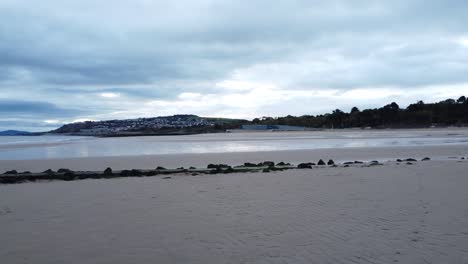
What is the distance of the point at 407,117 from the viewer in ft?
330

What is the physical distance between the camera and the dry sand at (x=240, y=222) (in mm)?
4582

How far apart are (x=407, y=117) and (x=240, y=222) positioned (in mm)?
106642

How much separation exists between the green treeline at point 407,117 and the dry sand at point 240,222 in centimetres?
9458

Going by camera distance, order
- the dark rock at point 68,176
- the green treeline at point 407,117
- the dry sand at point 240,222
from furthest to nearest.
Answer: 1. the green treeline at point 407,117
2. the dark rock at point 68,176
3. the dry sand at point 240,222

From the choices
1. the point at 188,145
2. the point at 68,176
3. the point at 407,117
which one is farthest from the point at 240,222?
the point at 407,117

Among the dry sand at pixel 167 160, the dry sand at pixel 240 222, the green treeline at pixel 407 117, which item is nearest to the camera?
the dry sand at pixel 240 222

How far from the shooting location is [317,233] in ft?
17.6

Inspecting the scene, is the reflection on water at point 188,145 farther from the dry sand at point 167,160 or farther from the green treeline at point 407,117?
the green treeline at point 407,117

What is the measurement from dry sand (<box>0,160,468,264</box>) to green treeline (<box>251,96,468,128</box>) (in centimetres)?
9458

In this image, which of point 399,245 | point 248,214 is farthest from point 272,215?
point 399,245

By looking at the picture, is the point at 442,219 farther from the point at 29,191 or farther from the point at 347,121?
the point at 347,121

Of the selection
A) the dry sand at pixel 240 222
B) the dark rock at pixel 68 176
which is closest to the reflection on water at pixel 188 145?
the dark rock at pixel 68 176

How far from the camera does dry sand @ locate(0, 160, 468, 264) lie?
4.58 m

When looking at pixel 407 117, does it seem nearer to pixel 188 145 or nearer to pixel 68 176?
pixel 188 145
